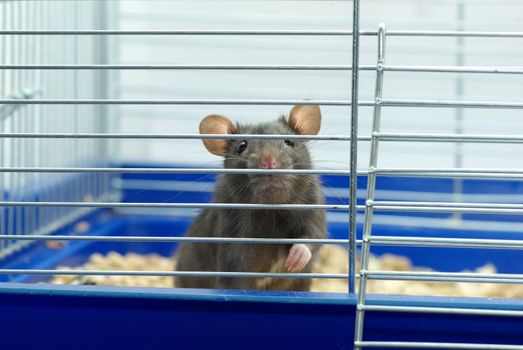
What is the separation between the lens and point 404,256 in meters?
4.12

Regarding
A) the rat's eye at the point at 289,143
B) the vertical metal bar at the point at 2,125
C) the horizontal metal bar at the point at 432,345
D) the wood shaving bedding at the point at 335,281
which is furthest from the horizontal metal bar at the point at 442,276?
the vertical metal bar at the point at 2,125

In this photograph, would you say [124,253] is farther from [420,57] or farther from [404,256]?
[420,57]

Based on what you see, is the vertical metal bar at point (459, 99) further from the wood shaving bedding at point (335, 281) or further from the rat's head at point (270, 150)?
the rat's head at point (270, 150)

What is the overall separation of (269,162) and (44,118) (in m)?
Result: 1.84

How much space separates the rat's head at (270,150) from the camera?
242cm

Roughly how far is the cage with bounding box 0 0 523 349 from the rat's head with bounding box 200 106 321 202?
0.64 feet

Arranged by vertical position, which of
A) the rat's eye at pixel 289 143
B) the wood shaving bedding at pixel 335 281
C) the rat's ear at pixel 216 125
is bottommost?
the wood shaving bedding at pixel 335 281

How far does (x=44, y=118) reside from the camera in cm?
376

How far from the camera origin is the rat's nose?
232cm

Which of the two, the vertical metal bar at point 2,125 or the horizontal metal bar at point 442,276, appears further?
the vertical metal bar at point 2,125

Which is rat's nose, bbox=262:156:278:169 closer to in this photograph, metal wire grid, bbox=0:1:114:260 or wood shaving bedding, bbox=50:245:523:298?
wood shaving bedding, bbox=50:245:523:298

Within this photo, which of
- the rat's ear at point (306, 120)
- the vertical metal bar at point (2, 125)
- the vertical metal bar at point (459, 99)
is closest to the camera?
the rat's ear at point (306, 120)

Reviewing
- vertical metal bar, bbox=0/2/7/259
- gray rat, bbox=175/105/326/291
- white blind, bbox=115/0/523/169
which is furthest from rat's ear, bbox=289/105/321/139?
white blind, bbox=115/0/523/169

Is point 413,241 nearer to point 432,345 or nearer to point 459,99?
point 432,345
